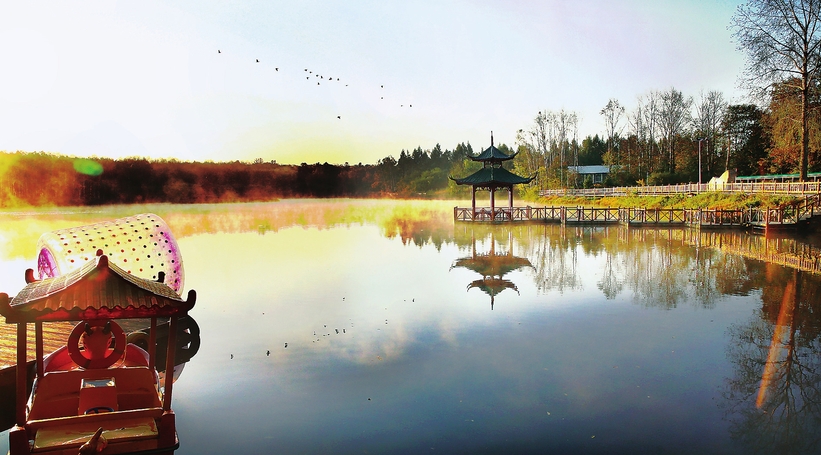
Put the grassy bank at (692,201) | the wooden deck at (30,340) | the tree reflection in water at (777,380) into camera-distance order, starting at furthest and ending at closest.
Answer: the grassy bank at (692,201), the wooden deck at (30,340), the tree reflection in water at (777,380)

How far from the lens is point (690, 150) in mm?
59469

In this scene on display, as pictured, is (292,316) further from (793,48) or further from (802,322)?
(793,48)

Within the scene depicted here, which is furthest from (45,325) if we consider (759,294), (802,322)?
(759,294)

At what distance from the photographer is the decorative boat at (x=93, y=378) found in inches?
188

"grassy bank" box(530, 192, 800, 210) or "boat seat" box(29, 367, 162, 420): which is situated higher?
"grassy bank" box(530, 192, 800, 210)

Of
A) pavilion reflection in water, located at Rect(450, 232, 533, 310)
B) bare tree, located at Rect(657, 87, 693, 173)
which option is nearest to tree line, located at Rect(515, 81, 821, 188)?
bare tree, located at Rect(657, 87, 693, 173)

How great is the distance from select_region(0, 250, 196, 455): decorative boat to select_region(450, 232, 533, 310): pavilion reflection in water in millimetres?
8744

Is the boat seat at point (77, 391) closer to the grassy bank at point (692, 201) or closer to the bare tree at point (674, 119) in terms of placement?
the grassy bank at point (692, 201)

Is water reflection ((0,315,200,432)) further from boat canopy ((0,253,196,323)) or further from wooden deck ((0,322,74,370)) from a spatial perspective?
boat canopy ((0,253,196,323))

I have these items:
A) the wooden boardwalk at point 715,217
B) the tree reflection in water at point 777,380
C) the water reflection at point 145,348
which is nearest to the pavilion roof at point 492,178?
the wooden boardwalk at point 715,217

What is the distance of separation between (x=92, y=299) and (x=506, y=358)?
6314 mm

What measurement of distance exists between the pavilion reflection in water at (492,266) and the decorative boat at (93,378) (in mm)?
8744

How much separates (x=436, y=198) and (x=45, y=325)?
280 feet

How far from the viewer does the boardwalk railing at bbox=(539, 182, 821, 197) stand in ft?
103
